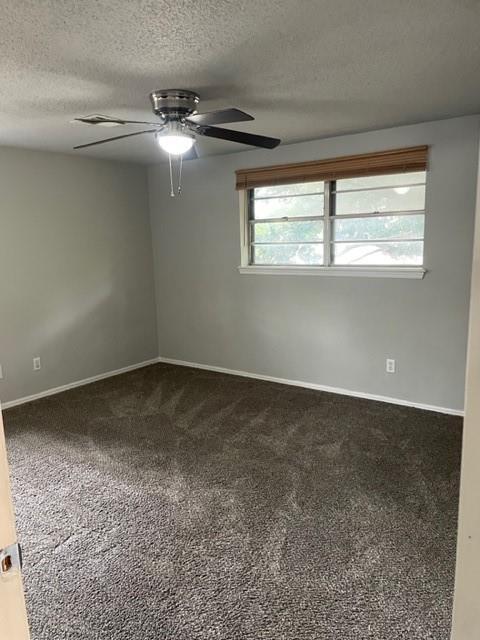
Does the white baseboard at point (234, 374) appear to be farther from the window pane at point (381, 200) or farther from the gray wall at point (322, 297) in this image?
the window pane at point (381, 200)

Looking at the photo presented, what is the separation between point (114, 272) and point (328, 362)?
2.52 metres

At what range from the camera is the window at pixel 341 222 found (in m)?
3.85

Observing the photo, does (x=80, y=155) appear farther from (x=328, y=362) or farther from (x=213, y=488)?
(x=213, y=488)

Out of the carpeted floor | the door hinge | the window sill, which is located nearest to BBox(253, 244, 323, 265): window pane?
the window sill

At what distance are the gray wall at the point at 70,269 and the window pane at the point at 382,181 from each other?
2385 mm

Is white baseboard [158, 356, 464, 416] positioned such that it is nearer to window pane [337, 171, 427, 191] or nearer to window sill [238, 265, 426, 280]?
window sill [238, 265, 426, 280]

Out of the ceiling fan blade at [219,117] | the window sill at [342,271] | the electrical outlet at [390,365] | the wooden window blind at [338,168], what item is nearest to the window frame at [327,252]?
the window sill at [342,271]

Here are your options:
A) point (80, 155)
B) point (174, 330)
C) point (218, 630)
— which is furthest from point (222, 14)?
point (174, 330)

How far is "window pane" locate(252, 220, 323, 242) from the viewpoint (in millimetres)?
4332

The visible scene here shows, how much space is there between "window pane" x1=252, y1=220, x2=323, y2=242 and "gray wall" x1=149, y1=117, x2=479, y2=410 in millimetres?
248

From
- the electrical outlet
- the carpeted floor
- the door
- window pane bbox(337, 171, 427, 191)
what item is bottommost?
the carpeted floor

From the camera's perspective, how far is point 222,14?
5.43ft

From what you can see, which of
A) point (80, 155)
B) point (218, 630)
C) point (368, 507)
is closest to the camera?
point (218, 630)

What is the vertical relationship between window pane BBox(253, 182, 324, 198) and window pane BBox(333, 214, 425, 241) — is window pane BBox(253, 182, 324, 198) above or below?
above
